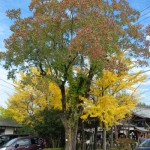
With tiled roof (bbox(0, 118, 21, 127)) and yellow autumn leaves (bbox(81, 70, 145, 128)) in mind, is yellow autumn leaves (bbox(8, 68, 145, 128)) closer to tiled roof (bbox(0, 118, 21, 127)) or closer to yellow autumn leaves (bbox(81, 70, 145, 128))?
yellow autumn leaves (bbox(81, 70, 145, 128))

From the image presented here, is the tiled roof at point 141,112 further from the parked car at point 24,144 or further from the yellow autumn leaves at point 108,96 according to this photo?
the parked car at point 24,144

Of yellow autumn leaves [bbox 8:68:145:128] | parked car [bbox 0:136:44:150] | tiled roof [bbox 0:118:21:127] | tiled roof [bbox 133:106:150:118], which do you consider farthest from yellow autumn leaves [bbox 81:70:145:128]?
tiled roof [bbox 0:118:21:127]

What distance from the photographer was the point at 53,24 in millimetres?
23719

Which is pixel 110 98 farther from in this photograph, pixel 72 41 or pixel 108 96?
pixel 72 41

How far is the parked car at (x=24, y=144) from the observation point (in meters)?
23.7

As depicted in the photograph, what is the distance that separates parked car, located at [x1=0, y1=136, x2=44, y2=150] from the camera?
2373 cm

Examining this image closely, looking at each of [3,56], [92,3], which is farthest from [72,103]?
[92,3]

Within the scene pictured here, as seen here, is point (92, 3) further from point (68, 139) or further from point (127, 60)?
point (68, 139)

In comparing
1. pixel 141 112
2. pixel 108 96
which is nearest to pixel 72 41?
pixel 108 96

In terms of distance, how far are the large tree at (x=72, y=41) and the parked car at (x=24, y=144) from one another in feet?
8.81

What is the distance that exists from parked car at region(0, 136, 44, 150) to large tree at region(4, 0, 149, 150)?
8.81ft

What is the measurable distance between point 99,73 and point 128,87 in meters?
3.79

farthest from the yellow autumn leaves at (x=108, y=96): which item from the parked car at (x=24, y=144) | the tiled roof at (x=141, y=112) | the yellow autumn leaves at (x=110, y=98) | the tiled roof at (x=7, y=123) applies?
the tiled roof at (x=7, y=123)

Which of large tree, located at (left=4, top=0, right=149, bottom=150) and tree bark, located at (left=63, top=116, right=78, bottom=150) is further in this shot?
tree bark, located at (left=63, top=116, right=78, bottom=150)
